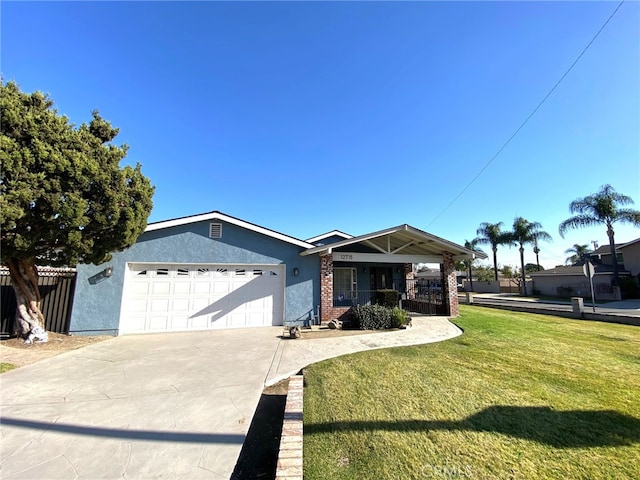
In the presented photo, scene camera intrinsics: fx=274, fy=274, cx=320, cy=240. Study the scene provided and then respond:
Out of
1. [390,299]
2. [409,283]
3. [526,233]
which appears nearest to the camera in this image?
[390,299]

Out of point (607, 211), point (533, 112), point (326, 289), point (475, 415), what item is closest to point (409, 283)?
point (326, 289)

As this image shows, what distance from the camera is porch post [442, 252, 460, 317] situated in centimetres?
1277

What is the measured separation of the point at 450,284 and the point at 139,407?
12.6 m

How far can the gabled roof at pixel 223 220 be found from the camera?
9.89 meters

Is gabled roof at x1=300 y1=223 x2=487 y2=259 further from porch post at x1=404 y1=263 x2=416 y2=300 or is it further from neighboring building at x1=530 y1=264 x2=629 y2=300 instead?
neighboring building at x1=530 y1=264 x2=629 y2=300

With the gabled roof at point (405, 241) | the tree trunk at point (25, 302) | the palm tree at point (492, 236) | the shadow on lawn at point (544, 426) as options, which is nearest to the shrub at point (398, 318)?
the gabled roof at point (405, 241)

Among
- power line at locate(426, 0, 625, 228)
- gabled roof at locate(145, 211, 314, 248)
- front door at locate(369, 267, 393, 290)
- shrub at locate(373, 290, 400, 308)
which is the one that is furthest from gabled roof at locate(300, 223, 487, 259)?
power line at locate(426, 0, 625, 228)

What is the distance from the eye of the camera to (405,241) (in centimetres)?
1362

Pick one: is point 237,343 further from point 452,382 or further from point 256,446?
point 452,382

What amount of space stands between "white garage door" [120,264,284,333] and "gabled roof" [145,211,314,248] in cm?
123

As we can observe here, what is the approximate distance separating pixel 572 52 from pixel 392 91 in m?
5.04

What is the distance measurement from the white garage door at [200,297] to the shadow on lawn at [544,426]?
7.45 m

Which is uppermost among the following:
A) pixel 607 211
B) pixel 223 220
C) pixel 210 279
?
pixel 607 211

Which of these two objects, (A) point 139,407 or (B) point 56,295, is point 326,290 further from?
(B) point 56,295
